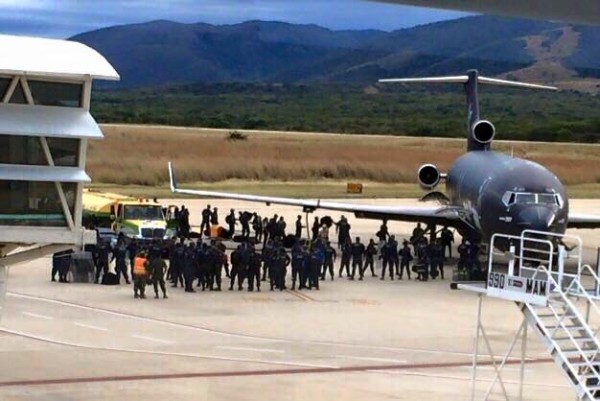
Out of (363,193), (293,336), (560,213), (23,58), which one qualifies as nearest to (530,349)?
(293,336)

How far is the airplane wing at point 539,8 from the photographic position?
3034 centimetres

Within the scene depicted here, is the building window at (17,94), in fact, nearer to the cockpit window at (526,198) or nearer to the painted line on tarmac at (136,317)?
the painted line on tarmac at (136,317)

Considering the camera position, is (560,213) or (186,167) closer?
(560,213)

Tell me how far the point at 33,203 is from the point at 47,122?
4.16 feet

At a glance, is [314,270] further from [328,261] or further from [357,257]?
[357,257]

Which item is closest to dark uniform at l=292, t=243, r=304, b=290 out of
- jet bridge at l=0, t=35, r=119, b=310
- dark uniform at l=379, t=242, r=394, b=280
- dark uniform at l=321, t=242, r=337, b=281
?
dark uniform at l=321, t=242, r=337, b=281

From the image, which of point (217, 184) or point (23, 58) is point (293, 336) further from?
point (217, 184)

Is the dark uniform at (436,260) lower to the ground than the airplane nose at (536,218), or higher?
lower

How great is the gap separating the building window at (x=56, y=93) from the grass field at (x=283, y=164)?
57.6 metres

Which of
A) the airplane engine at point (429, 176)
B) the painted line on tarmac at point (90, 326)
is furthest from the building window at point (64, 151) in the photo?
the airplane engine at point (429, 176)

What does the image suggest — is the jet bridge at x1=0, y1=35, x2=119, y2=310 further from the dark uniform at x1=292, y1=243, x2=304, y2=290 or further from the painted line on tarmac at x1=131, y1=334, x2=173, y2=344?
the dark uniform at x1=292, y1=243, x2=304, y2=290

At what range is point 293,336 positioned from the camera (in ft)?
95.1

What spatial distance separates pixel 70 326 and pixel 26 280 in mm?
8682

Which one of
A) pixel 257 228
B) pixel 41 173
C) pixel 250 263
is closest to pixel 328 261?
pixel 250 263
